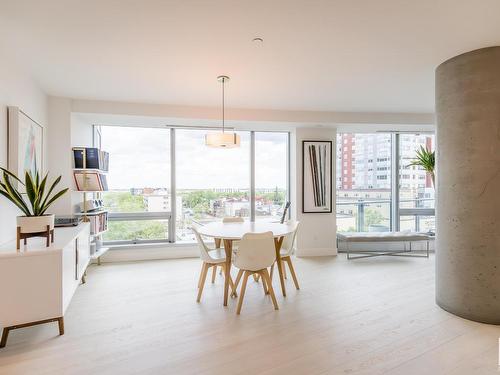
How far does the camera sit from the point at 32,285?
2193 millimetres

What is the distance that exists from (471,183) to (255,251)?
210 cm

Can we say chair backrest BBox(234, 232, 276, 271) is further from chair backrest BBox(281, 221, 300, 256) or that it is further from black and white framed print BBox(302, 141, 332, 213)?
black and white framed print BBox(302, 141, 332, 213)

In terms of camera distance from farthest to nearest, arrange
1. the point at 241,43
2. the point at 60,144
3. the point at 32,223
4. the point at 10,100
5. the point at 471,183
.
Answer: the point at 60,144 → the point at 10,100 → the point at 471,183 → the point at 241,43 → the point at 32,223

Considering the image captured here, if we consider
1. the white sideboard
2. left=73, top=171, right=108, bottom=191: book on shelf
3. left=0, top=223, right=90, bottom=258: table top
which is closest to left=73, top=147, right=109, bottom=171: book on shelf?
left=73, top=171, right=108, bottom=191: book on shelf

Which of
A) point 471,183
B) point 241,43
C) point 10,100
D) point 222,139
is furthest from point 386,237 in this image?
point 10,100

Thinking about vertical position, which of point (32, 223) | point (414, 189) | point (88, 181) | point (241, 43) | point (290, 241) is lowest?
point (290, 241)

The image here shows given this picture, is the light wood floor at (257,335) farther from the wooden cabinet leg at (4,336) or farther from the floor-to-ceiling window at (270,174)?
the floor-to-ceiling window at (270,174)

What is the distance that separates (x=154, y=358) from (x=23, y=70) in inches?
123

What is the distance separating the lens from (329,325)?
8.27 feet

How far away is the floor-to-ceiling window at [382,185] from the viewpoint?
5660 millimetres

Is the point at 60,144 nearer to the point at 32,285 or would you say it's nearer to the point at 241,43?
the point at 32,285

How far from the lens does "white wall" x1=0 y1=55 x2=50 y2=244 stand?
100.0 inches

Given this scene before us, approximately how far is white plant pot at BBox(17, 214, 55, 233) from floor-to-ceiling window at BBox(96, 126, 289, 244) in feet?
8.79

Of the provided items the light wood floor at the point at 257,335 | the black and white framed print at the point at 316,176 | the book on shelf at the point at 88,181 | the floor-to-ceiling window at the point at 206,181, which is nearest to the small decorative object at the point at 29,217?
the light wood floor at the point at 257,335
